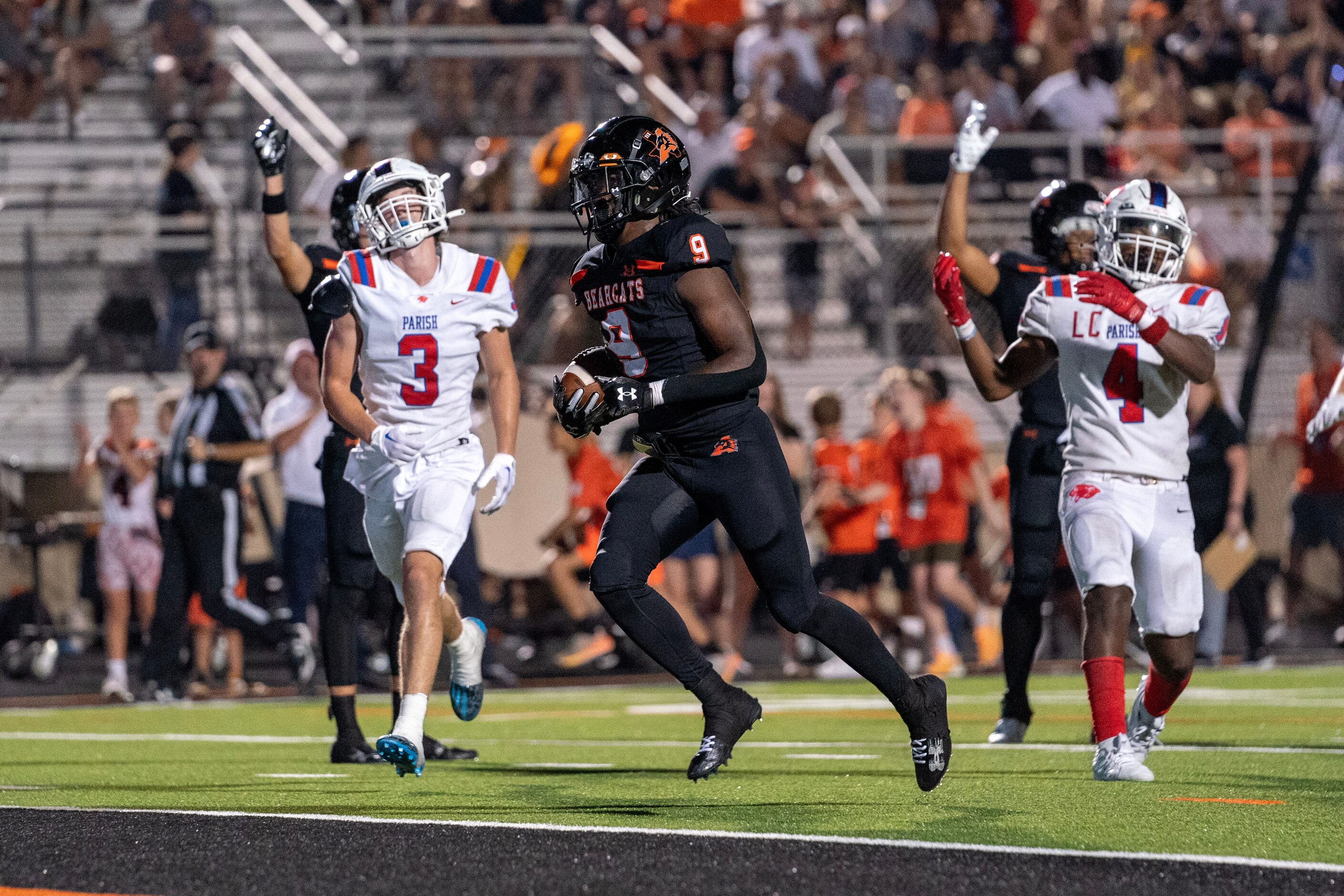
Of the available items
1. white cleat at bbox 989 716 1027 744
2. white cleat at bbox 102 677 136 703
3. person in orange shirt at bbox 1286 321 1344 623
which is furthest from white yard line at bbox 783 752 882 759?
person in orange shirt at bbox 1286 321 1344 623

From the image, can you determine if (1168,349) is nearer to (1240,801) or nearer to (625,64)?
(1240,801)

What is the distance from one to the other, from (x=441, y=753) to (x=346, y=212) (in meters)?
2.00

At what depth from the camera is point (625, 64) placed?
1692 cm

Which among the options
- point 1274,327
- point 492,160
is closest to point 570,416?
point 492,160

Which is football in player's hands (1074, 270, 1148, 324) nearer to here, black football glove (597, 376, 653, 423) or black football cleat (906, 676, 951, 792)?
black football cleat (906, 676, 951, 792)

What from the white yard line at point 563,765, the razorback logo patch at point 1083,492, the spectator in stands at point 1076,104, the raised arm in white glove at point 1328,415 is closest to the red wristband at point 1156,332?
the razorback logo patch at point 1083,492

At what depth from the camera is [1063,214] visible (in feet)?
25.4

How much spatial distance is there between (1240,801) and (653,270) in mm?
2242

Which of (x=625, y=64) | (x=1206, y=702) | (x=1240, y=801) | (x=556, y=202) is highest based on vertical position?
(x=625, y=64)

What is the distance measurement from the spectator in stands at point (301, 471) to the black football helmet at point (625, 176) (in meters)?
5.18

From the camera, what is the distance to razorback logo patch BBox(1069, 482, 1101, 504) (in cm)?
630

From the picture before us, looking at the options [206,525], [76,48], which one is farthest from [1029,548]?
[76,48]

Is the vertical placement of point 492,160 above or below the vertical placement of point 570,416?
above

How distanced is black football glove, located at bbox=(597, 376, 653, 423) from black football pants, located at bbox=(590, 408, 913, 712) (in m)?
0.29
